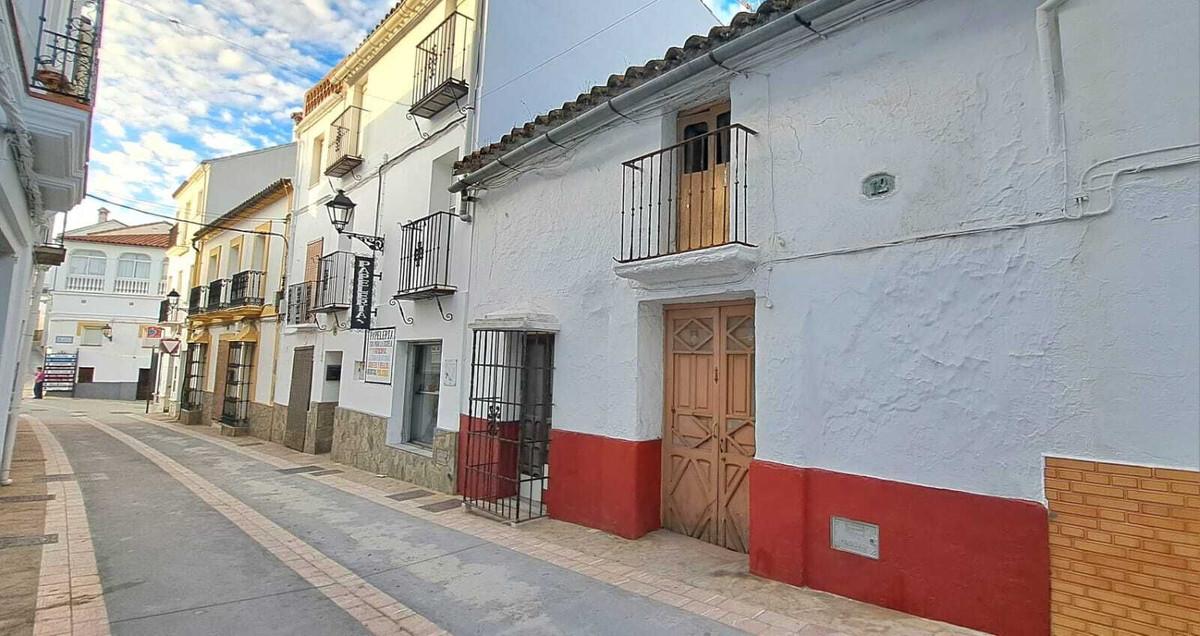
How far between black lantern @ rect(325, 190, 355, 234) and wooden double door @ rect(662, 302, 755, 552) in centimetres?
713

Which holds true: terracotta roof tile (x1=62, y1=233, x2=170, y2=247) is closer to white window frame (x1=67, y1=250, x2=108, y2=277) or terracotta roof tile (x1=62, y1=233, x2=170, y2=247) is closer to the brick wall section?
white window frame (x1=67, y1=250, x2=108, y2=277)

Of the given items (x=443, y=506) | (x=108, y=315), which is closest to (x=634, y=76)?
(x=443, y=506)

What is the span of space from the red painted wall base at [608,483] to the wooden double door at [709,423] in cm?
25

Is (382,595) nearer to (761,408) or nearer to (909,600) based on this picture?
(761,408)

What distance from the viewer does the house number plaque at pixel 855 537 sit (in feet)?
13.7

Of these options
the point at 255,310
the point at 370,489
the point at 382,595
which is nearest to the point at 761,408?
the point at 382,595

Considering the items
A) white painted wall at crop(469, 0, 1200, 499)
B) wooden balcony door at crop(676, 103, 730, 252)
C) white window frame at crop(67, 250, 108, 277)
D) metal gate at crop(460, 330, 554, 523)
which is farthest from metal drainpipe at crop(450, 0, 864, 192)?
white window frame at crop(67, 250, 108, 277)

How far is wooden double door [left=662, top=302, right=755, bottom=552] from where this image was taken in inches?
216

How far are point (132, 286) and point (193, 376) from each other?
41.3 ft

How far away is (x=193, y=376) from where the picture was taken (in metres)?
20.0

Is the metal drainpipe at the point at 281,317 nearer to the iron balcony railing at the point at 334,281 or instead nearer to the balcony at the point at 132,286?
the iron balcony railing at the point at 334,281

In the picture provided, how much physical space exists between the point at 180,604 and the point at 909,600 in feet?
17.5

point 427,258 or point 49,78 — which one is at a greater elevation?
point 49,78

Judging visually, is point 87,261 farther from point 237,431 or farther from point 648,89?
point 648,89
